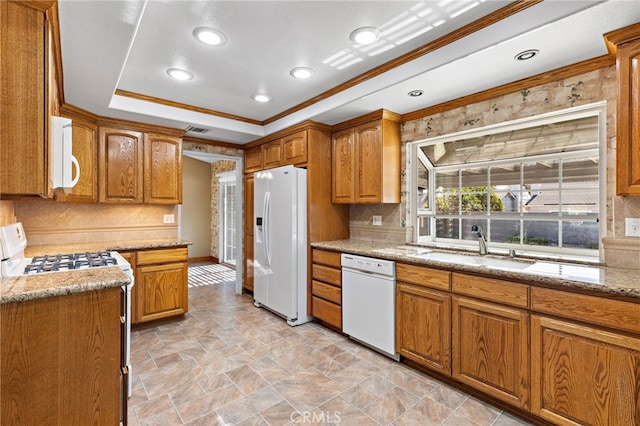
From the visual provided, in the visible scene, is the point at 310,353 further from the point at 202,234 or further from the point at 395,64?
the point at 202,234

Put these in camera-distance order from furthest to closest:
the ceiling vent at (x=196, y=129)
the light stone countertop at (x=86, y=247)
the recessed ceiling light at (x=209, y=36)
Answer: the ceiling vent at (x=196, y=129), the light stone countertop at (x=86, y=247), the recessed ceiling light at (x=209, y=36)

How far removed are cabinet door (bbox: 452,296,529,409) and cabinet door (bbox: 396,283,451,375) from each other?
0.07 m

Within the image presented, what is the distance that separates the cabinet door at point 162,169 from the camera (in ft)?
12.2

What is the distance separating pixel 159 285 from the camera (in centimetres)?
346

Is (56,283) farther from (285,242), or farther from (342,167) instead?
(342,167)

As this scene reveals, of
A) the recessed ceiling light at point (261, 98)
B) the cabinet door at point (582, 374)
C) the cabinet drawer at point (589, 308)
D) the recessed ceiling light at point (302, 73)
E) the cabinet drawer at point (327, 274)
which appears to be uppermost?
the recessed ceiling light at point (261, 98)

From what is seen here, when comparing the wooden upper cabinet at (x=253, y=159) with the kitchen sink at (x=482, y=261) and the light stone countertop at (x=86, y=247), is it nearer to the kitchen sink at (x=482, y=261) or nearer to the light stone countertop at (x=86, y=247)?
the light stone countertop at (x=86, y=247)

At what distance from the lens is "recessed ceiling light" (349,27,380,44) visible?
6.79 ft

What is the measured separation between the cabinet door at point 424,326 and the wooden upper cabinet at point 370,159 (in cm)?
106

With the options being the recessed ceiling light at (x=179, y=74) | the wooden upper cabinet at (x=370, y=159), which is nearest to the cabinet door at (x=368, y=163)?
the wooden upper cabinet at (x=370, y=159)

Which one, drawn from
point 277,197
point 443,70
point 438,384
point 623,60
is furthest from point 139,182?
point 623,60

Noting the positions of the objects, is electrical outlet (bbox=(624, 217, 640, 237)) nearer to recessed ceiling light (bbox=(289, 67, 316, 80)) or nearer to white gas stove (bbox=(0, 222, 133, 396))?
recessed ceiling light (bbox=(289, 67, 316, 80))

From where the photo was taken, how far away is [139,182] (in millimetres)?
3666

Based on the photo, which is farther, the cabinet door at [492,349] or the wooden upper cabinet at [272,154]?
the wooden upper cabinet at [272,154]
